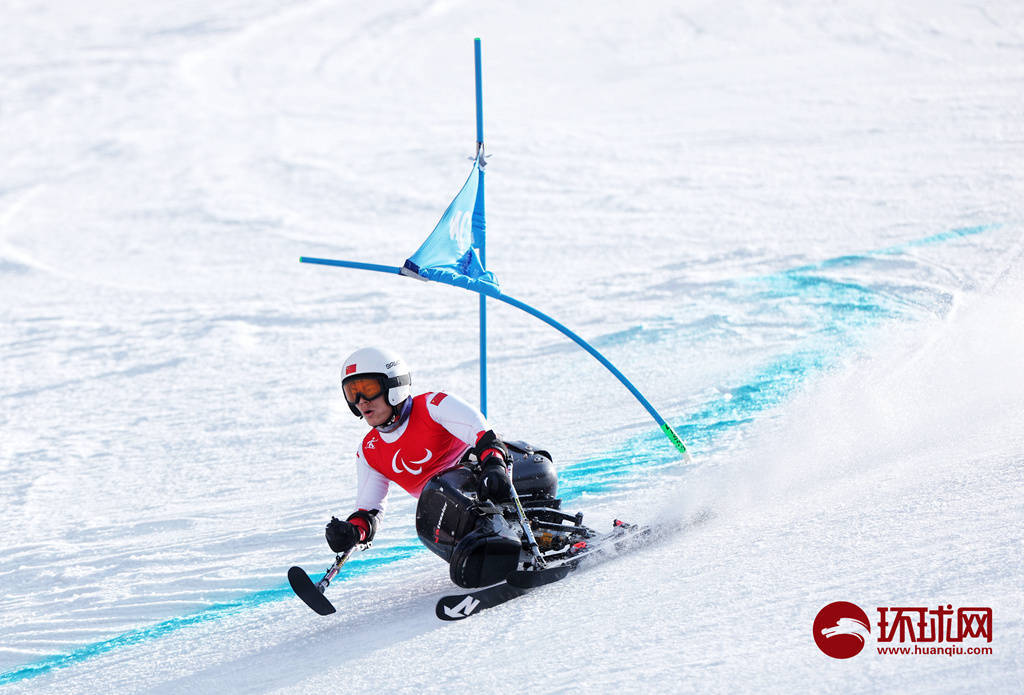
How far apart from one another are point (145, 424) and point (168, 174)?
9.11m

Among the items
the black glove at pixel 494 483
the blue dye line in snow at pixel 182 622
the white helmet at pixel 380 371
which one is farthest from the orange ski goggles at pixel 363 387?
the blue dye line in snow at pixel 182 622

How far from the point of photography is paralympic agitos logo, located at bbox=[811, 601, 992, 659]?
11.7ft

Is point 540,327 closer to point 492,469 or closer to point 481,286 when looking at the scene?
point 481,286

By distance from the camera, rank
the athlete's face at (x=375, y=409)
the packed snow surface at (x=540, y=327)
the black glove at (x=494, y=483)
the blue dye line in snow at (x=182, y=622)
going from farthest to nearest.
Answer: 1. the blue dye line in snow at (x=182, y=622)
2. the athlete's face at (x=375, y=409)
3. the black glove at (x=494, y=483)
4. the packed snow surface at (x=540, y=327)

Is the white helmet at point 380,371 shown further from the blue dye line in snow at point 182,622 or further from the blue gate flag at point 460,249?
the blue dye line in snow at point 182,622

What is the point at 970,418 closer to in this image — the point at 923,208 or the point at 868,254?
the point at 868,254

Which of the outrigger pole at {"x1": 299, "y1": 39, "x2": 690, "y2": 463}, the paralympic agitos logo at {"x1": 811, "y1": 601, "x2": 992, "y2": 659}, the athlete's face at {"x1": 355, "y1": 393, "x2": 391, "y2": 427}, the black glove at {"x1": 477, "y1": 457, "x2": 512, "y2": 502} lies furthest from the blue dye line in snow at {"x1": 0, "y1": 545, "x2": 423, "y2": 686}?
the paralympic agitos logo at {"x1": 811, "y1": 601, "x2": 992, "y2": 659}

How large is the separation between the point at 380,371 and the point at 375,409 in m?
0.18

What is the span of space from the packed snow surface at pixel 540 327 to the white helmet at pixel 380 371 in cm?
102

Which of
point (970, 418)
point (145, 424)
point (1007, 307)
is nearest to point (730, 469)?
point (970, 418)

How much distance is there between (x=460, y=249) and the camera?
5633 mm

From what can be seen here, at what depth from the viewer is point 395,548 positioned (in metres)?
6.25

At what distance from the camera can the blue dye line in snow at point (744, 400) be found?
18.2 ft

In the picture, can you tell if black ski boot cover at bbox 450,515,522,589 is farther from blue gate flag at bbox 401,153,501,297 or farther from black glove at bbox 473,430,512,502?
blue gate flag at bbox 401,153,501,297
